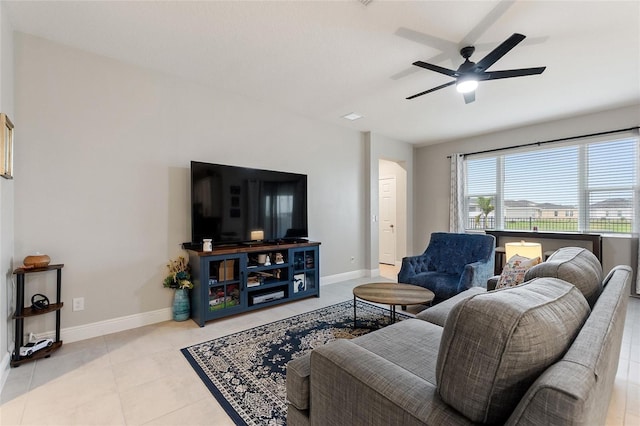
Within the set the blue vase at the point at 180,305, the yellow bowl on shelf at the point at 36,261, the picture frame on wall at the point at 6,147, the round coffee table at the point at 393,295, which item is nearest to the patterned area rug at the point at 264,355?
the round coffee table at the point at 393,295

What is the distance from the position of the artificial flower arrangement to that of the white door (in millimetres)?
4692

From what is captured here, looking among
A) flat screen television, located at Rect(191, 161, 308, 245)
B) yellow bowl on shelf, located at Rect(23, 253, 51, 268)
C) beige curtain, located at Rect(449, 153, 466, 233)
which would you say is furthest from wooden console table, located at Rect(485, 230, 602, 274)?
yellow bowl on shelf, located at Rect(23, 253, 51, 268)

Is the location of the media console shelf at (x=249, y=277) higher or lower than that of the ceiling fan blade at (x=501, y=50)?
lower

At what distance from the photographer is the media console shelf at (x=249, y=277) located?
120 inches

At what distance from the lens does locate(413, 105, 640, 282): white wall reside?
411cm

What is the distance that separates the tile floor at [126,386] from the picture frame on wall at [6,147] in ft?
4.80

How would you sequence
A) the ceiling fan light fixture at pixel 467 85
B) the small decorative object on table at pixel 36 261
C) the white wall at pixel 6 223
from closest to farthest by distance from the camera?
the white wall at pixel 6 223 < the small decorative object on table at pixel 36 261 < the ceiling fan light fixture at pixel 467 85

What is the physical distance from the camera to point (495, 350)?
0.76 m

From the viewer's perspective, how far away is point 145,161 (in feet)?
10.0

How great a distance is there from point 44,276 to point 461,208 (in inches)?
240

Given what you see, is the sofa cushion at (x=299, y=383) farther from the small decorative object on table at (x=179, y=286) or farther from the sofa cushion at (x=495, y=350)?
the small decorative object on table at (x=179, y=286)

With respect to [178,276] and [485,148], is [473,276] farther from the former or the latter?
[485,148]

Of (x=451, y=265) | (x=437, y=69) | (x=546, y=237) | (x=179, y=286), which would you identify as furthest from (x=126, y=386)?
(x=546, y=237)

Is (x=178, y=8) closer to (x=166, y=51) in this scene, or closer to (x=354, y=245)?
(x=166, y=51)
